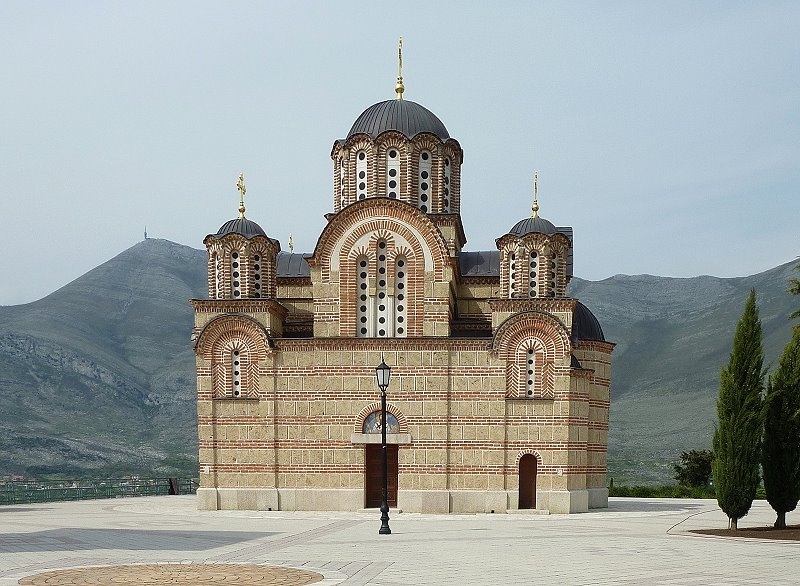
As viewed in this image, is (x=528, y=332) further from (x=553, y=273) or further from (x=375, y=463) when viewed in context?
(x=375, y=463)

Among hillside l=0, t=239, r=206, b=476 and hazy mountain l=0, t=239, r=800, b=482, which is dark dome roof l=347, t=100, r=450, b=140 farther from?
hillside l=0, t=239, r=206, b=476

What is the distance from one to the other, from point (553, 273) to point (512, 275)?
4.27ft

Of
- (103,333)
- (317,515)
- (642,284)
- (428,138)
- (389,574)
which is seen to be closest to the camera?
(389,574)

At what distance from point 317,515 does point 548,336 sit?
29.4ft

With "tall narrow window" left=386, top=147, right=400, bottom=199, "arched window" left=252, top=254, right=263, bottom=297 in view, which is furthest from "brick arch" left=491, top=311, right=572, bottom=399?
"arched window" left=252, top=254, right=263, bottom=297

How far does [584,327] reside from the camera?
3800 cm

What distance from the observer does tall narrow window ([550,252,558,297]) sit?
33969 millimetres

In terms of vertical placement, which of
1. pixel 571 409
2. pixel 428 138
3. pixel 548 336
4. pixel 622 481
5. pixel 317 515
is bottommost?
pixel 622 481

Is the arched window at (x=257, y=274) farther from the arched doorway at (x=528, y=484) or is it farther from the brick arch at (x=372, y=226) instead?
the arched doorway at (x=528, y=484)

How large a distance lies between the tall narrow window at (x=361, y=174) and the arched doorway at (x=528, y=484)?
10646 mm

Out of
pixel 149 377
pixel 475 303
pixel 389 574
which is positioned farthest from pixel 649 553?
pixel 149 377

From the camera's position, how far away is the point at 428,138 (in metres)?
37.0

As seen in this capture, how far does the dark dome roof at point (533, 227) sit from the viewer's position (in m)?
34.2

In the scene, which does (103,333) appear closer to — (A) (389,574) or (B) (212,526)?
(B) (212,526)
